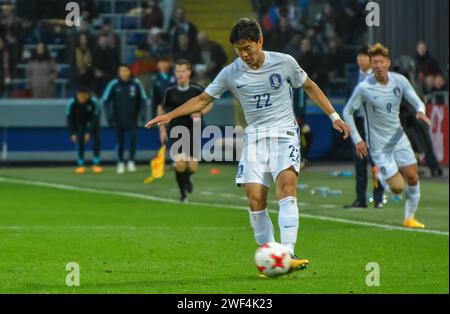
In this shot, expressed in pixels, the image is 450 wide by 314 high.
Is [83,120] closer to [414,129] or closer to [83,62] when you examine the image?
[83,62]

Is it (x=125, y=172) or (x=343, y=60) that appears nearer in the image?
(x=125, y=172)

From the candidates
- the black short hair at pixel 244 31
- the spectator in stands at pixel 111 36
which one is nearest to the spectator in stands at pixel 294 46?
the spectator in stands at pixel 111 36

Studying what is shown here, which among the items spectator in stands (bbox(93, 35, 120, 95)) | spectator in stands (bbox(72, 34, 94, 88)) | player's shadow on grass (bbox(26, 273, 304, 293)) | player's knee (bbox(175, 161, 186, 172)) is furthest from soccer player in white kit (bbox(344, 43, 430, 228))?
spectator in stands (bbox(93, 35, 120, 95))

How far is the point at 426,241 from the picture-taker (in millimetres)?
16094

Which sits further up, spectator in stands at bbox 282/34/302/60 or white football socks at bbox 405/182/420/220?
spectator in stands at bbox 282/34/302/60

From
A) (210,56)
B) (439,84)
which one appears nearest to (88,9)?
(210,56)

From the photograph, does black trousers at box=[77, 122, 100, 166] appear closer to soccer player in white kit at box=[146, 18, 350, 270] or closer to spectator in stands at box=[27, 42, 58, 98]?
spectator in stands at box=[27, 42, 58, 98]

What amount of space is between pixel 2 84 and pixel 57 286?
20.7m

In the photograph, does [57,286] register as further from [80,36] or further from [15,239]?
[80,36]

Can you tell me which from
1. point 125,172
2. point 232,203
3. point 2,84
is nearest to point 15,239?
point 232,203

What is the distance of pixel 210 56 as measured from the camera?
32812 millimetres

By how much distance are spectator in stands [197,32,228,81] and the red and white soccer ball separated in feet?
68.1

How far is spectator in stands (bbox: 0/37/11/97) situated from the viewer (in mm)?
31953

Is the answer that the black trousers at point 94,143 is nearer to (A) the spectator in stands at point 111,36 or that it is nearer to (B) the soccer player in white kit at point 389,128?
(A) the spectator in stands at point 111,36
